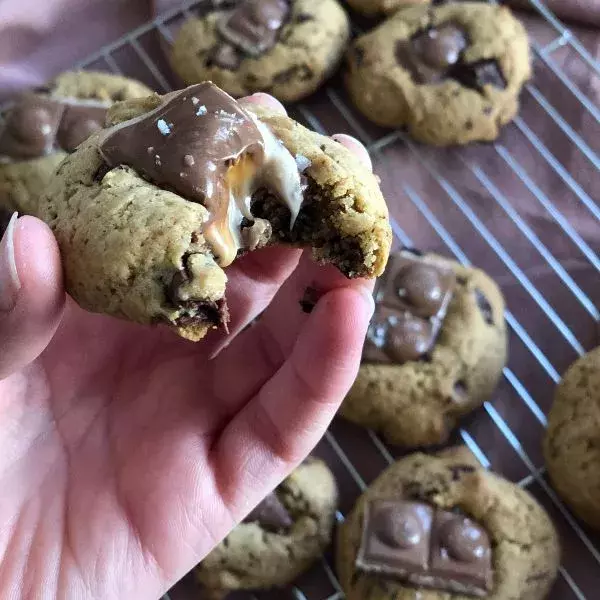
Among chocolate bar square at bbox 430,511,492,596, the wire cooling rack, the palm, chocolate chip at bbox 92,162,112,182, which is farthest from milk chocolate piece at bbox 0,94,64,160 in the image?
chocolate bar square at bbox 430,511,492,596

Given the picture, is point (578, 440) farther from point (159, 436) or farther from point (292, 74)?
point (292, 74)

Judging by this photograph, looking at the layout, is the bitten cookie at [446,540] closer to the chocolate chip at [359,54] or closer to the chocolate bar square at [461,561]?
the chocolate bar square at [461,561]

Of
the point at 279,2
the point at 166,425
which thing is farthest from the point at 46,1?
the point at 166,425

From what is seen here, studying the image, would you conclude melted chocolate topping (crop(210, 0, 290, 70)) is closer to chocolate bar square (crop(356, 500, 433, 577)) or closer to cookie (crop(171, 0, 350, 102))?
cookie (crop(171, 0, 350, 102))

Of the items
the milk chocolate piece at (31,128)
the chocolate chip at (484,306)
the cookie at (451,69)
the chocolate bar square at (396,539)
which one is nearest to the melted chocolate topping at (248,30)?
the cookie at (451,69)

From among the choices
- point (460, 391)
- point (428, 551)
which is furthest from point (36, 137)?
point (428, 551)

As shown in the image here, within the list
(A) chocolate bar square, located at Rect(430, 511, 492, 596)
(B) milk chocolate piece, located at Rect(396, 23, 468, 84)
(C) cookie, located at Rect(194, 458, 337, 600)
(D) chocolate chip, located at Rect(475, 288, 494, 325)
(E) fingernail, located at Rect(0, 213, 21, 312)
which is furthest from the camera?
(B) milk chocolate piece, located at Rect(396, 23, 468, 84)
